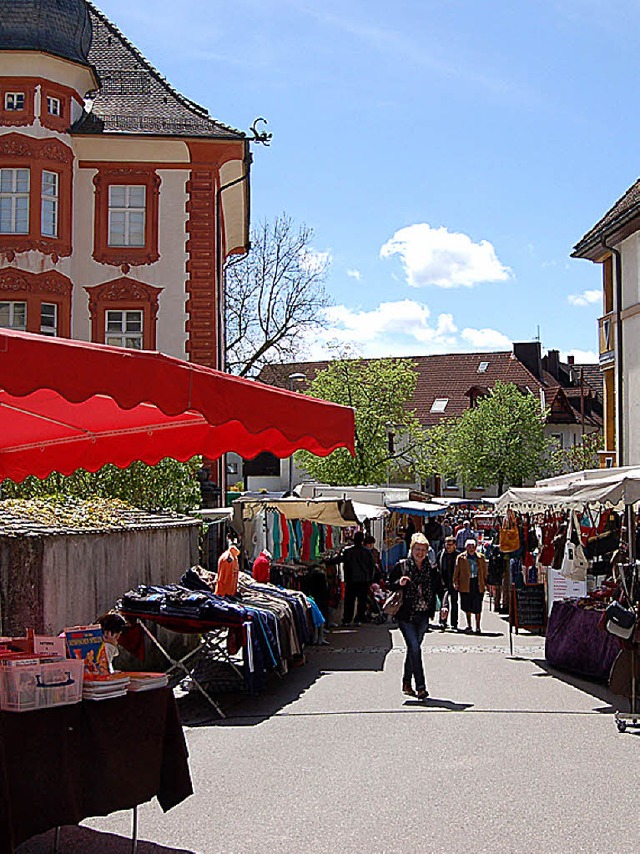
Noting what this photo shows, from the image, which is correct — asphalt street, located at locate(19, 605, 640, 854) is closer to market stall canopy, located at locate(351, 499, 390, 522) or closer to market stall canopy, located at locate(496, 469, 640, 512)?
market stall canopy, located at locate(496, 469, 640, 512)

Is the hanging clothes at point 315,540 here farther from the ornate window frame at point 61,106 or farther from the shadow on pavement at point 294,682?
the ornate window frame at point 61,106

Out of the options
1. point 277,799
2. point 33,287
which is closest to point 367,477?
point 33,287

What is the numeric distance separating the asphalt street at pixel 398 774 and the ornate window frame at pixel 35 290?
15615mm

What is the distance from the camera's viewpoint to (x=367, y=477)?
5641 cm

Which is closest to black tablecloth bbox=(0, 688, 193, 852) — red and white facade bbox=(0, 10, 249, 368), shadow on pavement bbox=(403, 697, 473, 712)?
shadow on pavement bbox=(403, 697, 473, 712)

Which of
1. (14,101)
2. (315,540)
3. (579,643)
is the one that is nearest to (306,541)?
(315,540)

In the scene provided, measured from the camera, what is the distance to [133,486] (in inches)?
865

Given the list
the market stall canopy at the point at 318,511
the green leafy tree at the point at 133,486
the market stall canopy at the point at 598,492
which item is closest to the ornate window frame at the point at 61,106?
the green leafy tree at the point at 133,486

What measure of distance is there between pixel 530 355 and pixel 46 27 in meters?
60.3

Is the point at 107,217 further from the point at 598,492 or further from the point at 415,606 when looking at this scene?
the point at 415,606

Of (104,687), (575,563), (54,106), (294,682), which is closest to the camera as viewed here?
(104,687)

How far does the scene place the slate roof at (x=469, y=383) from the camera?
258 feet

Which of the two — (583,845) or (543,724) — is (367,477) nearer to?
(543,724)

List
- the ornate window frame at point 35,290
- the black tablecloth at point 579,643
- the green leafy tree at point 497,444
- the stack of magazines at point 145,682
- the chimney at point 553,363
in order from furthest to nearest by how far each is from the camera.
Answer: the chimney at point 553,363 → the green leafy tree at point 497,444 → the ornate window frame at point 35,290 → the black tablecloth at point 579,643 → the stack of magazines at point 145,682
